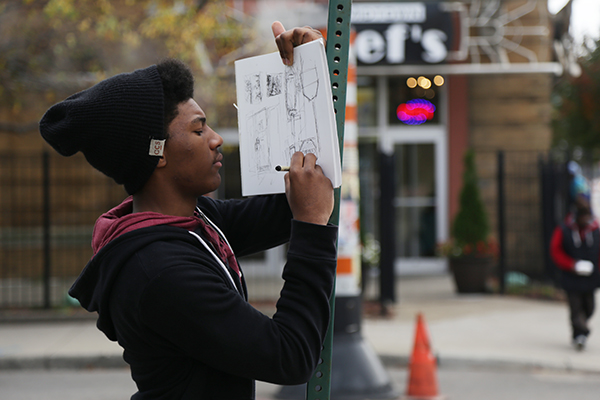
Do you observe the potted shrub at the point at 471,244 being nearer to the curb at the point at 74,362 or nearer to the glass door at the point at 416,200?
the glass door at the point at 416,200

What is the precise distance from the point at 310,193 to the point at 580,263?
7.15 metres

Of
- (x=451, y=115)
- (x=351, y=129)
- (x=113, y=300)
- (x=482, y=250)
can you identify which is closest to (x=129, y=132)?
(x=113, y=300)

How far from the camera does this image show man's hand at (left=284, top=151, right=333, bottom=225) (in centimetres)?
152

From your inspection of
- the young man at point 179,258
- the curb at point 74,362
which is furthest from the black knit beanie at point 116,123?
the curb at point 74,362

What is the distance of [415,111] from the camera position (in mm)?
13562

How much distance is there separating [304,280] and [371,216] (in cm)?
1254

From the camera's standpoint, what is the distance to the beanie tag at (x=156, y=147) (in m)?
1.56

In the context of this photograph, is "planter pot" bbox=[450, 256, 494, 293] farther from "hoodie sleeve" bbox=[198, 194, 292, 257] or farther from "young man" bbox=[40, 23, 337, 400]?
"young man" bbox=[40, 23, 337, 400]

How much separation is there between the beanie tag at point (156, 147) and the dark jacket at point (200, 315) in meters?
0.18

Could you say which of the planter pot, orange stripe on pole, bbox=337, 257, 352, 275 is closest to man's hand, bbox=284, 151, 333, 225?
orange stripe on pole, bbox=337, 257, 352, 275

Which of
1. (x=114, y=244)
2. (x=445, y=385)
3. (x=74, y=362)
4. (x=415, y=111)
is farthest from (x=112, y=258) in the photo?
(x=415, y=111)

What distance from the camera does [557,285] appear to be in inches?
452

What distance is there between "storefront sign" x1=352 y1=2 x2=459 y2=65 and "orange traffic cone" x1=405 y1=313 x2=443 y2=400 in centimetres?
701

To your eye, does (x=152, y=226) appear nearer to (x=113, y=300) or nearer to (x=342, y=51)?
(x=113, y=300)
